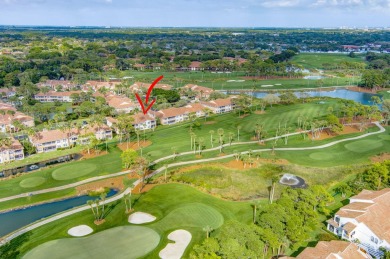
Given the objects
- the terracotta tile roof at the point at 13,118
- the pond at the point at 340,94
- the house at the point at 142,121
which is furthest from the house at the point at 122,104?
the pond at the point at 340,94

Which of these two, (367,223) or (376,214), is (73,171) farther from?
(376,214)

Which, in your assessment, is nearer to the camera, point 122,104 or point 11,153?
point 11,153

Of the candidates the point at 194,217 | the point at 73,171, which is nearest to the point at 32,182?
the point at 73,171

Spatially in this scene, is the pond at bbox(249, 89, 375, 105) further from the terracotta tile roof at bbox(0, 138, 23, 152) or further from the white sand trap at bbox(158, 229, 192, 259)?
the white sand trap at bbox(158, 229, 192, 259)

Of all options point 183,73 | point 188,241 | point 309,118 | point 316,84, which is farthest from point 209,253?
point 183,73

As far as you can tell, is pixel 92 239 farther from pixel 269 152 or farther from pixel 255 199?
pixel 269 152

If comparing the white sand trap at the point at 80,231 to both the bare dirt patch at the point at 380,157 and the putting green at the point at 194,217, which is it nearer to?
the putting green at the point at 194,217
